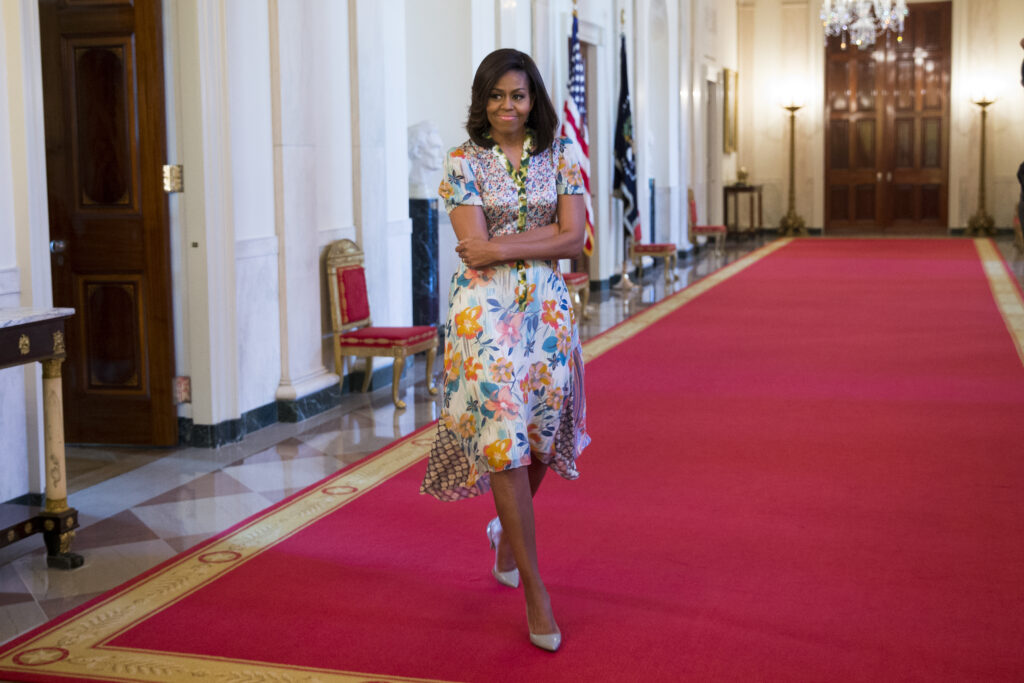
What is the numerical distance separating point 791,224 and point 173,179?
18473 millimetres

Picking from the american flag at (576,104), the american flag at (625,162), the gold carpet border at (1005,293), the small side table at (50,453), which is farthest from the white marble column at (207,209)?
the american flag at (625,162)

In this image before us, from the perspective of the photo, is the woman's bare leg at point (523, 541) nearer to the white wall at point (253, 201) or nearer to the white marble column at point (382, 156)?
the white wall at point (253, 201)

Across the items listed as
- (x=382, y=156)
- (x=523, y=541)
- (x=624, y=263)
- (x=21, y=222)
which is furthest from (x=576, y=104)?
(x=523, y=541)

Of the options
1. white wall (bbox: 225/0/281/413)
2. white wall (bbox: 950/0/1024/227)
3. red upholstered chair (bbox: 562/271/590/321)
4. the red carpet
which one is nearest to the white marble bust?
A: red upholstered chair (bbox: 562/271/590/321)

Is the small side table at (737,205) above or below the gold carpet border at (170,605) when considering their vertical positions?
above

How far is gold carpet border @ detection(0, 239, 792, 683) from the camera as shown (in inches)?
134

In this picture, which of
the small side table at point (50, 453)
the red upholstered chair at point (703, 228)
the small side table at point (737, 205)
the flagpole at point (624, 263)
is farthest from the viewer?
the small side table at point (737, 205)

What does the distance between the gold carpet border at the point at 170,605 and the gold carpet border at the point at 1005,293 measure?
5.50 metres

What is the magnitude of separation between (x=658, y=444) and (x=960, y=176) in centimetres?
1803

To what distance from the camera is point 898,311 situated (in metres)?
11.6

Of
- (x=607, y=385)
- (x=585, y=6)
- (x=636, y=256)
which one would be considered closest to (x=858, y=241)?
(x=636, y=256)

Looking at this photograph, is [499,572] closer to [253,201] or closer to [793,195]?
[253,201]

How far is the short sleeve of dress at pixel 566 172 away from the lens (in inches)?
144

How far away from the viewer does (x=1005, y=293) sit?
12734mm
